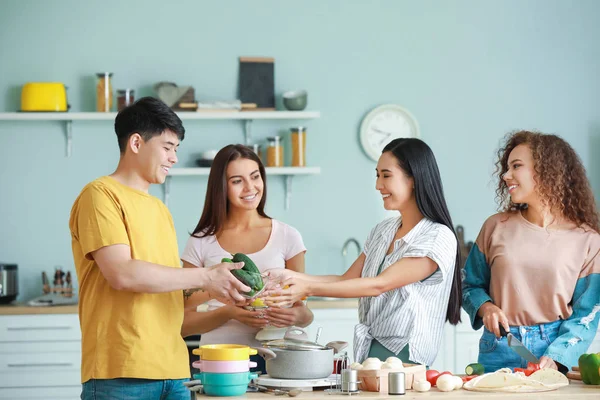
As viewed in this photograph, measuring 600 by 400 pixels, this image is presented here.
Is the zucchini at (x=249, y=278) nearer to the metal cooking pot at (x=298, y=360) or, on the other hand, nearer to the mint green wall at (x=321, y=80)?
the metal cooking pot at (x=298, y=360)

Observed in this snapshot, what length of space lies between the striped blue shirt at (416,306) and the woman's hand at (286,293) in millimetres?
224

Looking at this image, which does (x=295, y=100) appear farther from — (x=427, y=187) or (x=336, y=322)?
(x=427, y=187)

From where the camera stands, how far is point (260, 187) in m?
2.95

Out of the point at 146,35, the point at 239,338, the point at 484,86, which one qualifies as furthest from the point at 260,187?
the point at 484,86

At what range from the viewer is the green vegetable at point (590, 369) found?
2.24 metres

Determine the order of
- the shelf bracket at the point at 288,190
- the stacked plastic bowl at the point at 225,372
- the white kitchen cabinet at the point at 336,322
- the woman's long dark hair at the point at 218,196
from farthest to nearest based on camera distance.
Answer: the shelf bracket at the point at 288,190 < the white kitchen cabinet at the point at 336,322 < the woman's long dark hair at the point at 218,196 < the stacked plastic bowl at the point at 225,372

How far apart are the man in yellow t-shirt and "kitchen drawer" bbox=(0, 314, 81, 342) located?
7.26 feet

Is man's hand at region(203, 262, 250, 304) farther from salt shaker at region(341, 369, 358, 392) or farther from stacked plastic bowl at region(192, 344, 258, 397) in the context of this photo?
salt shaker at region(341, 369, 358, 392)

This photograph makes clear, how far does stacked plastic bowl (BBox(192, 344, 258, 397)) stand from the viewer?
2.08m

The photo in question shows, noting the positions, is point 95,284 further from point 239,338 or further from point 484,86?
point 484,86

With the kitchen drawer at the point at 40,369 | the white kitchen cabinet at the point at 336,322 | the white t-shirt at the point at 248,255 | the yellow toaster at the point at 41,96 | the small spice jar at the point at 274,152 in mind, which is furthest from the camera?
the small spice jar at the point at 274,152

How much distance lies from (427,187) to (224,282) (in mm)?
719

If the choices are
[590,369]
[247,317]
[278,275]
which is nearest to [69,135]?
[247,317]

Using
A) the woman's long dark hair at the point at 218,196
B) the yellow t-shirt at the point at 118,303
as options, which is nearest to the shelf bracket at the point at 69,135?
the woman's long dark hair at the point at 218,196
